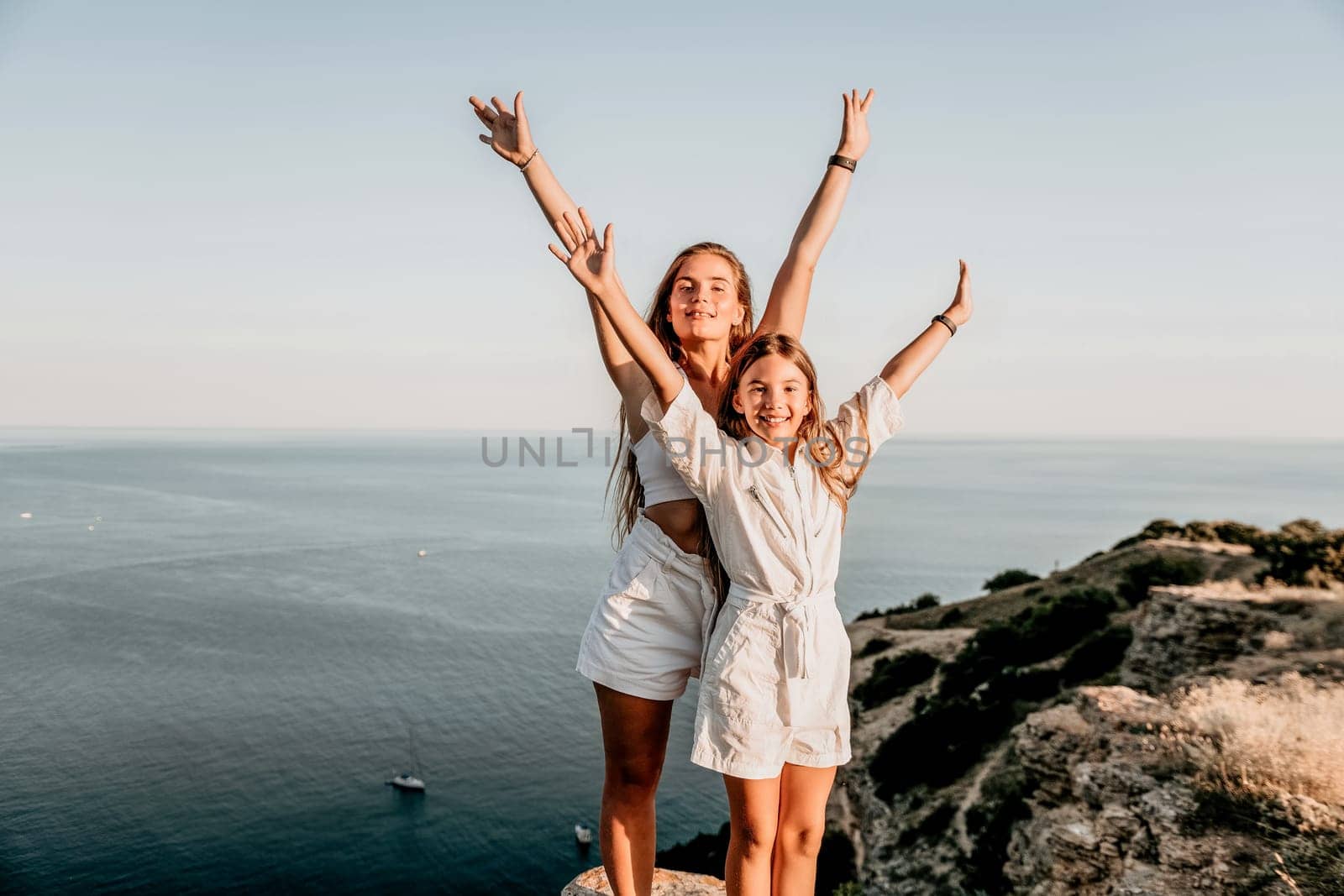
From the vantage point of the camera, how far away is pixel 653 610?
10.5 feet

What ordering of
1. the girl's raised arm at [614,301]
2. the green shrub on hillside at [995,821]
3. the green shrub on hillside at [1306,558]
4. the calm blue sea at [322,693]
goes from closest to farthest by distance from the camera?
the girl's raised arm at [614,301] → the green shrub on hillside at [995,821] → the green shrub on hillside at [1306,558] → the calm blue sea at [322,693]

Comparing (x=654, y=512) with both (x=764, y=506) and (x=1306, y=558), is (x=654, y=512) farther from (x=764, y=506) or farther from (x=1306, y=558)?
(x=1306, y=558)

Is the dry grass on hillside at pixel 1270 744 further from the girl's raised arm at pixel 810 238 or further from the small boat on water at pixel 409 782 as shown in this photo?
the small boat on water at pixel 409 782

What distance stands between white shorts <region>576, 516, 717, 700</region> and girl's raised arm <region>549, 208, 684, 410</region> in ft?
2.12

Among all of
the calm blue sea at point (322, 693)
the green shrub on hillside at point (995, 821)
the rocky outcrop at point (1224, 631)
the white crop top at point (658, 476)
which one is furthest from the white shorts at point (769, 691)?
the calm blue sea at point (322, 693)

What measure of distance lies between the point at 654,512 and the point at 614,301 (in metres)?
0.87

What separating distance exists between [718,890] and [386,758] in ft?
163

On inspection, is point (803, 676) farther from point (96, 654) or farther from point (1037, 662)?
point (96, 654)

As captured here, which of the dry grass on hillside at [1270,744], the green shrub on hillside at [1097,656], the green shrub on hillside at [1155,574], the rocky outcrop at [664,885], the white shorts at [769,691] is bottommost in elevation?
the green shrub on hillside at [1097,656]

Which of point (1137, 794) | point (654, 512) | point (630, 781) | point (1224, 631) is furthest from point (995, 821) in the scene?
point (654, 512)

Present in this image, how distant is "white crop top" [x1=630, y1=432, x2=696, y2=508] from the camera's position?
10.5 ft

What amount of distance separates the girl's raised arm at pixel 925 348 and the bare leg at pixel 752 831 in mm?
1556

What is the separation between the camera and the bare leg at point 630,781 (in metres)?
3.30

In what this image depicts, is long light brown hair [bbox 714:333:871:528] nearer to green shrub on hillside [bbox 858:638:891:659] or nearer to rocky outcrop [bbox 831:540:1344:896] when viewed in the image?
rocky outcrop [bbox 831:540:1344:896]
